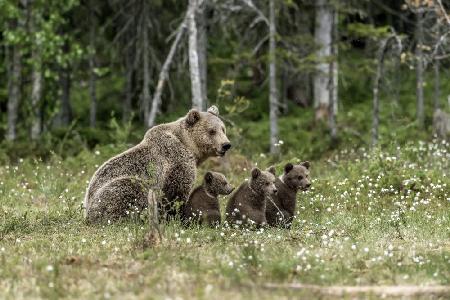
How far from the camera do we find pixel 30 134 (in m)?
28.2

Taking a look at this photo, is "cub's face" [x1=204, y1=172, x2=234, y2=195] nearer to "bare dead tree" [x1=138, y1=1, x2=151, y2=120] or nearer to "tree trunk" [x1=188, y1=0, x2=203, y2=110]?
"tree trunk" [x1=188, y1=0, x2=203, y2=110]

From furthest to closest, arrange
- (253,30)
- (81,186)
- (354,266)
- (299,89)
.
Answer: (299,89), (253,30), (81,186), (354,266)

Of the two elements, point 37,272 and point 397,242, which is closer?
point 37,272

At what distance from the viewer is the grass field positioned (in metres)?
7.88

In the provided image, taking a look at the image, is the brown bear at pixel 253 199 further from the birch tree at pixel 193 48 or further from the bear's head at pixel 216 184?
the birch tree at pixel 193 48

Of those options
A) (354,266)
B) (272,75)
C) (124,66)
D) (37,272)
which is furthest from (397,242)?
(124,66)

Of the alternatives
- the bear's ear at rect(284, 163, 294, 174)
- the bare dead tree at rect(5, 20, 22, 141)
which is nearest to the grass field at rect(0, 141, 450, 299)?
the bear's ear at rect(284, 163, 294, 174)

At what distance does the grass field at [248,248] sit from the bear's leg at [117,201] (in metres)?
0.31

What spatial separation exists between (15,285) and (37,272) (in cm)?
50

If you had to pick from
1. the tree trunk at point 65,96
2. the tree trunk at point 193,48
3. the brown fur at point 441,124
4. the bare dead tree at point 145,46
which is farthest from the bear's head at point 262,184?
the tree trunk at point 65,96

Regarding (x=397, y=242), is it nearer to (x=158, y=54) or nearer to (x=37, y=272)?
(x=37, y=272)

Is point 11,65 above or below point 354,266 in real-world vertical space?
above

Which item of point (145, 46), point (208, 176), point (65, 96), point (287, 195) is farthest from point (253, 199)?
point (65, 96)

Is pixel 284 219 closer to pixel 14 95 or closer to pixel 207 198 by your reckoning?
pixel 207 198
